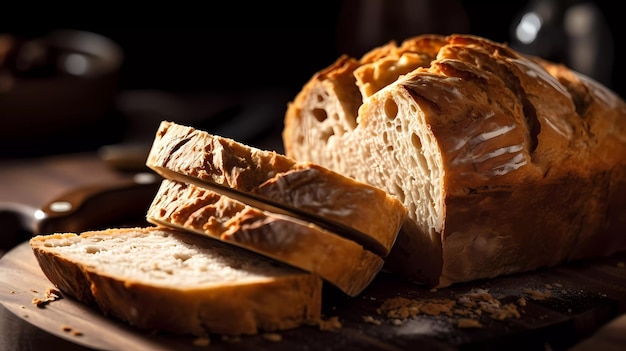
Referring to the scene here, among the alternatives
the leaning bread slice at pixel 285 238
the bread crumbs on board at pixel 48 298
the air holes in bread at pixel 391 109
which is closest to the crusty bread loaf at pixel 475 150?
the air holes in bread at pixel 391 109

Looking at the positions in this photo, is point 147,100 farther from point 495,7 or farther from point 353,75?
point 353,75

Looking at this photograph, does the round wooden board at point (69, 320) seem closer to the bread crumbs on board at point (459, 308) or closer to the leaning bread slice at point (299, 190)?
the leaning bread slice at point (299, 190)

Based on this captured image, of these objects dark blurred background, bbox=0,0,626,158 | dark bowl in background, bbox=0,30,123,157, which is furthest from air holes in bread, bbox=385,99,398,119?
dark bowl in background, bbox=0,30,123,157

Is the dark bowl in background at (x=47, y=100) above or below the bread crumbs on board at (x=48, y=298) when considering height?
above

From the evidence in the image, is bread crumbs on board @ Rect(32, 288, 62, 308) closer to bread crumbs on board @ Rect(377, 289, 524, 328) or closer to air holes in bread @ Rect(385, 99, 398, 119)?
bread crumbs on board @ Rect(377, 289, 524, 328)

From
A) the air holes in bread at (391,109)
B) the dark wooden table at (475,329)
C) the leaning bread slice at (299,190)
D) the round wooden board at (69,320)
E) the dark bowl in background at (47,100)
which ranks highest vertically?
the dark bowl in background at (47,100)

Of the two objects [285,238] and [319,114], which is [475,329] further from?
[319,114]

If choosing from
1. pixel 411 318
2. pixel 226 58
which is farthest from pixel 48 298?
pixel 226 58
